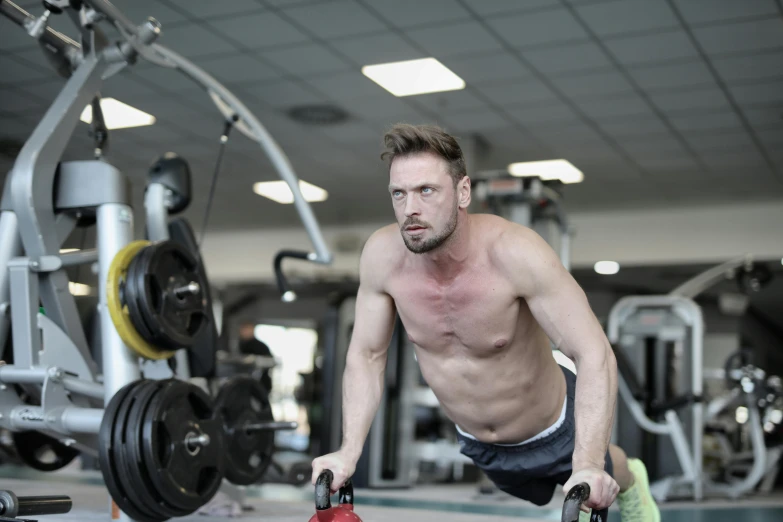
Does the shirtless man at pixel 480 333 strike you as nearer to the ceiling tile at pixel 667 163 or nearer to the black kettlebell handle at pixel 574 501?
the black kettlebell handle at pixel 574 501

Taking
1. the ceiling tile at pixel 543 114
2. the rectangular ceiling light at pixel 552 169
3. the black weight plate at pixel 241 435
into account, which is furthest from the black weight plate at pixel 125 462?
the rectangular ceiling light at pixel 552 169

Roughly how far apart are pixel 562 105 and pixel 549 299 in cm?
441

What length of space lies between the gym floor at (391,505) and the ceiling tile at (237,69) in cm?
257

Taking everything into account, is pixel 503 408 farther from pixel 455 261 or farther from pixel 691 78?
pixel 691 78

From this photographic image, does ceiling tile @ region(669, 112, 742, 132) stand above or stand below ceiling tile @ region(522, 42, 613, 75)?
below

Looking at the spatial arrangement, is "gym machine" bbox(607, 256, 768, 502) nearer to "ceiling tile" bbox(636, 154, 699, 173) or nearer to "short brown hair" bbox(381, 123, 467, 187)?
"ceiling tile" bbox(636, 154, 699, 173)

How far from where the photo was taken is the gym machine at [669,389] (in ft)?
17.6

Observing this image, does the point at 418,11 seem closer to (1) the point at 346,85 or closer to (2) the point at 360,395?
(1) the point at 346,85

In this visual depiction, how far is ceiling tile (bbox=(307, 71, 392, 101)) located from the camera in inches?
220

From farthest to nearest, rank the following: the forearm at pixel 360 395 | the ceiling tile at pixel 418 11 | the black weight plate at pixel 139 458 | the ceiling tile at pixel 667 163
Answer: the ceiling tile at pixel 667 163 < the ceiling tile at pixel 418 11 < the black weight plate at pixel 139 458 < the forearm at pixel 360 395

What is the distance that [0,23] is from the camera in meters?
4.79

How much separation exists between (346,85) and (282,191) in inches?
114

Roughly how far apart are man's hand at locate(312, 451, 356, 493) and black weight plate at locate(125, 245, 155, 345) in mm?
1122

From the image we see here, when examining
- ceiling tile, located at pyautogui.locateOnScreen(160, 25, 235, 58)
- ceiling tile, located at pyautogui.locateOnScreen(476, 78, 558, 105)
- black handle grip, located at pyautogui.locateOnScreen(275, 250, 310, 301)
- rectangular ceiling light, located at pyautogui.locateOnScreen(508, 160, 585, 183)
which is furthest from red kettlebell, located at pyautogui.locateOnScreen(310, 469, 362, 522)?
rectangular ceiling light, located at pyautogui.locateOnScreen(508, 160, 585, 183)
